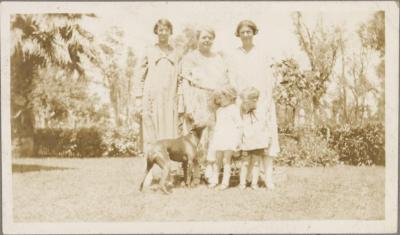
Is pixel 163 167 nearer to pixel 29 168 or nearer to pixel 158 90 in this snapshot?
pixel 158 90

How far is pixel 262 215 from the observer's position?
5.79 metres

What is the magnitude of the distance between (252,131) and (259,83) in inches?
18.5

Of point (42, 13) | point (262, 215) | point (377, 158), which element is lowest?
point (262, 215)

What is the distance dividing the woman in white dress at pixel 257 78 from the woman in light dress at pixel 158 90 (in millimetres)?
586

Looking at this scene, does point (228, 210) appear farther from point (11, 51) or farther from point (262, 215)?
point (11, 51)

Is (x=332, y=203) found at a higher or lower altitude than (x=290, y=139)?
lower

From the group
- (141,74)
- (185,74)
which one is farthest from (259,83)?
(141,74)

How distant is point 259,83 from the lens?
5906 mm

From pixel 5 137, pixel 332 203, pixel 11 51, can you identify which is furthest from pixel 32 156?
pixel 332 203

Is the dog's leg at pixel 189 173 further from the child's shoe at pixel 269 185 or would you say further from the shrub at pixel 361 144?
the shrub at pixel 361 144

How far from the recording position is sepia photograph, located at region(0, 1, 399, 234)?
5.84m

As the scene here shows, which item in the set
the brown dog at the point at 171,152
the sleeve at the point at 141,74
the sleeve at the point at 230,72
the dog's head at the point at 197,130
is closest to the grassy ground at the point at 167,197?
the brown dog at the point at 171,152

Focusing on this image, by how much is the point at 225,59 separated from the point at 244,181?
119 cm

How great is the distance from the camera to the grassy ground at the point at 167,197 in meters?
5.80
